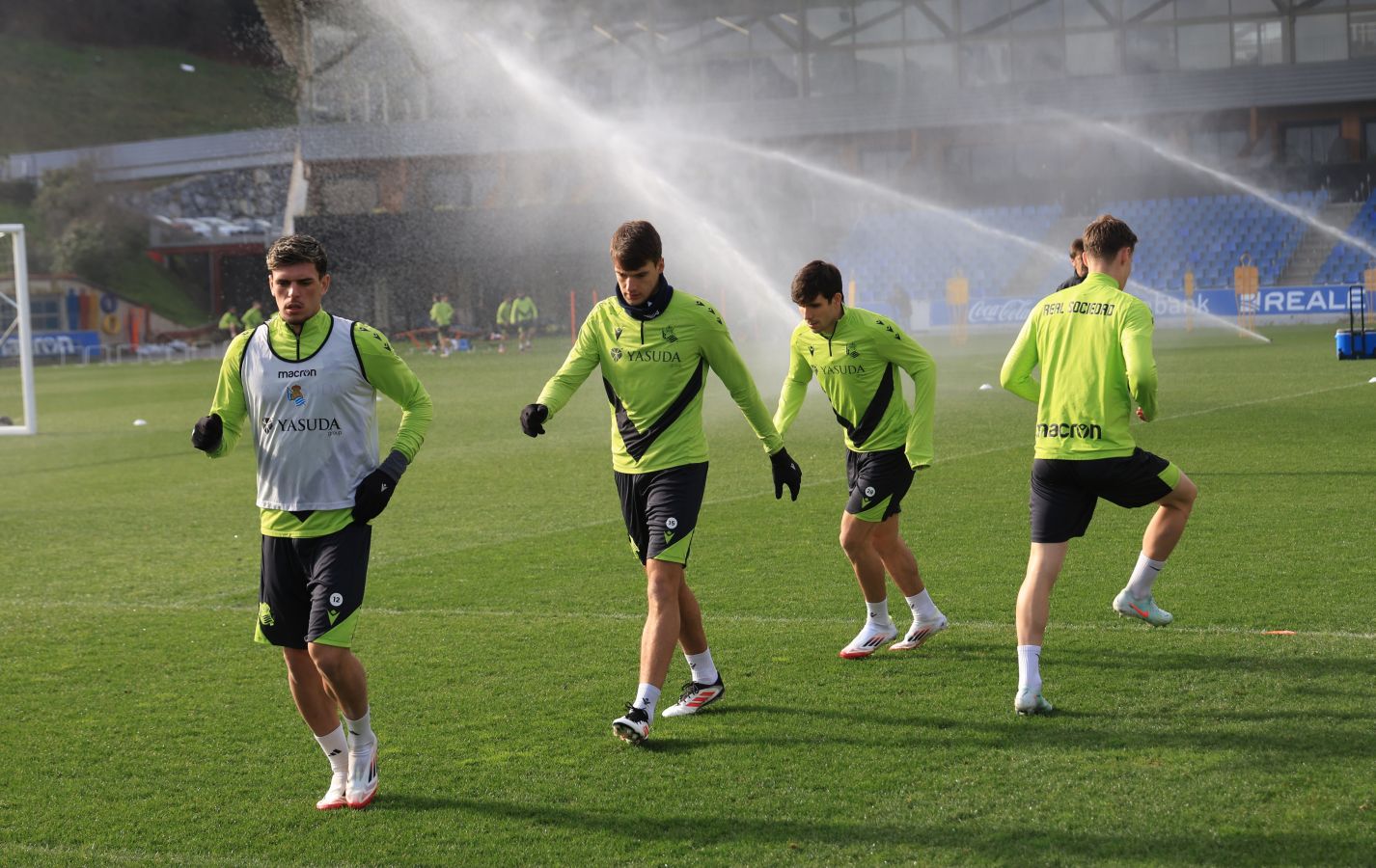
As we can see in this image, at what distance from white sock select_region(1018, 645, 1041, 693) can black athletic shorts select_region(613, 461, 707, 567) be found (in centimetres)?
139

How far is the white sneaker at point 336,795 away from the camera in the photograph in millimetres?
4980

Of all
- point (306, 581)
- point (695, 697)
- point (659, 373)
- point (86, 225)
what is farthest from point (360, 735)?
point (86, 225)

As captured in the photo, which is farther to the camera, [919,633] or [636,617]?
[636,617]

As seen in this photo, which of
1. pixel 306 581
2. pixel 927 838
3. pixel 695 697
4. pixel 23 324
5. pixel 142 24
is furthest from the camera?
pixel 142 24

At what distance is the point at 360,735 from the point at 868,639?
2703 mm

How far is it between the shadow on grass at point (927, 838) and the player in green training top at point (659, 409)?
102 cm

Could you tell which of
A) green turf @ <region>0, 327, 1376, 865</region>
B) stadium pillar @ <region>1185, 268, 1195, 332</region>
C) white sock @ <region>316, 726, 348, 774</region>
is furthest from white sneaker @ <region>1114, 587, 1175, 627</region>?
stadium pillar @ <region>1185, 268, 1195, 332</region>

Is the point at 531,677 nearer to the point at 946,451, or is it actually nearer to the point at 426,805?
the point at 426,805

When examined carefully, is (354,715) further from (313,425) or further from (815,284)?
(815,284)

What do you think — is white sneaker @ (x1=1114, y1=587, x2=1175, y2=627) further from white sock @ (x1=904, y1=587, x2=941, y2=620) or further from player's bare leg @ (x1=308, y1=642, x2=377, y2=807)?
player's bare leg @ (x1=308, y1=642, x2=377, y2=807)

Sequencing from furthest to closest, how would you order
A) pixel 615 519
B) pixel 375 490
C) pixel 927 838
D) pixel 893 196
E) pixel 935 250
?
pixel 893 196
pixel 935 250
pixel 615 519
pixel 375 490
pixel 927 838

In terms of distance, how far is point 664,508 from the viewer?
5.82 metres

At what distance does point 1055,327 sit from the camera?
19.5 feet

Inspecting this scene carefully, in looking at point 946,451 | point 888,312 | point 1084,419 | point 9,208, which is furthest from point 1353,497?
point 9,208
